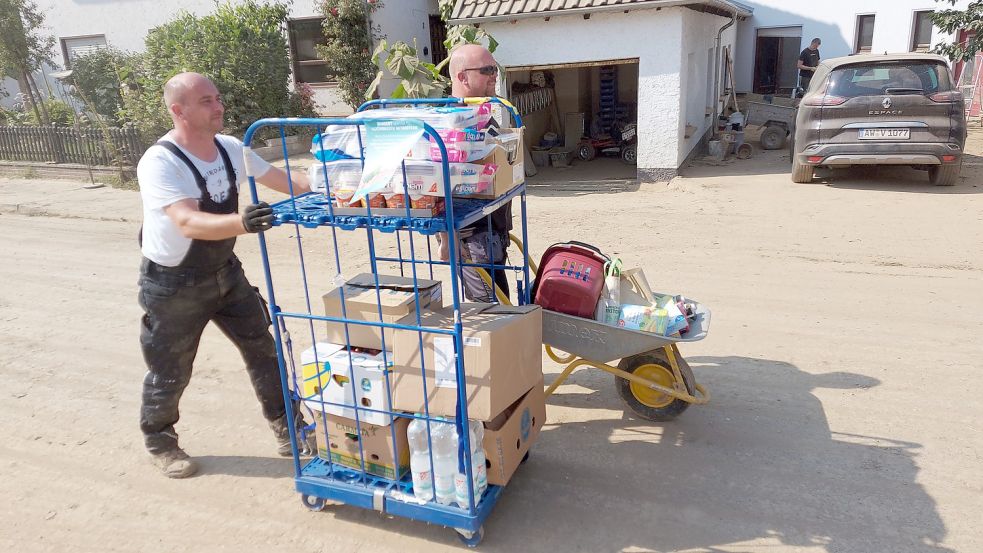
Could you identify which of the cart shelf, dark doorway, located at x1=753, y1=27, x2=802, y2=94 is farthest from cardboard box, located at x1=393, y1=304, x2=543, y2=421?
dark doorway, located at x1=753, y1=27, x2=802, y2=94

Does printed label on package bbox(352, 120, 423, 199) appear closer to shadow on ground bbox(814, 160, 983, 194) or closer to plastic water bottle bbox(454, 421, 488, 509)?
plastic water bottle bbox(454, 421, 488, 509)

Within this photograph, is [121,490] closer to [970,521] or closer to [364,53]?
[970,521]

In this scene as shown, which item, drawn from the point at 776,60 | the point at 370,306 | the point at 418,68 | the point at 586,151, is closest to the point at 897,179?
the point at 586,151

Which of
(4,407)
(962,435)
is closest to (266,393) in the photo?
(4,407)

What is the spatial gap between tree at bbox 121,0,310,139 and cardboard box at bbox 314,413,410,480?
12208 mm

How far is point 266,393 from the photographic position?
397 centimetres

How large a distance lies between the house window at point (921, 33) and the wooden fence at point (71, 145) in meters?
20.9

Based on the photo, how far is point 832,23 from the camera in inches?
828

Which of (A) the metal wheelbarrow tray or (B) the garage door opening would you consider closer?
(A) the metal wheelbarrow tray

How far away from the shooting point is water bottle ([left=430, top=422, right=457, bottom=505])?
10.00 ft

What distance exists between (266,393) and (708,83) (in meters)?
13.6

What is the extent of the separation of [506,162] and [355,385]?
1.30 metres

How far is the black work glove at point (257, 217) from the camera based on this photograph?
2.86 meters

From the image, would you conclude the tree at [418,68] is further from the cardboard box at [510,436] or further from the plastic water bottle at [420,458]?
the plastic water bottle at [420,458]
